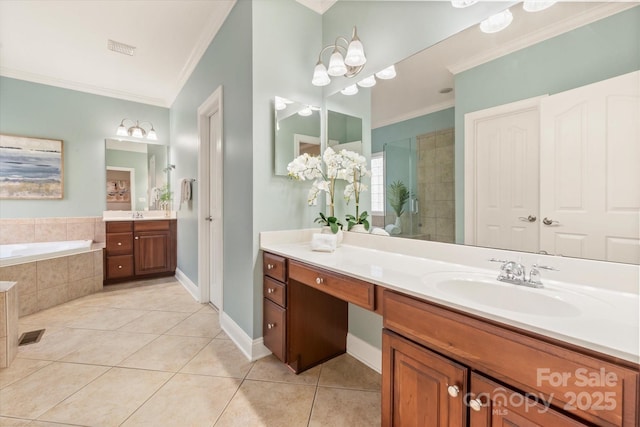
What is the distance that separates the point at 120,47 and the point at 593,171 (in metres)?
4.07

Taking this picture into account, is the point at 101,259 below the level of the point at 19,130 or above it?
below

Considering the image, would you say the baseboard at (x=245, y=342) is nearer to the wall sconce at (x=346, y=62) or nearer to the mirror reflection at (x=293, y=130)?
the mirror reflection at (x=293, y=130)

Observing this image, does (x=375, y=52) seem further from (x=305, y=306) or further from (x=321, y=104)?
Result: (x=305, y=306)

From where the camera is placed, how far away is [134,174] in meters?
4.26

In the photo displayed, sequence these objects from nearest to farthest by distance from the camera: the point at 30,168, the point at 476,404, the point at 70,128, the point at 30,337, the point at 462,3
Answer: the point at 476,404 < the point at 462,3 < the point at 30,337 < the point at 30,168 < the point at 70,128

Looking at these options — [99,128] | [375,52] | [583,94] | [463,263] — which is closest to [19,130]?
[99,128]

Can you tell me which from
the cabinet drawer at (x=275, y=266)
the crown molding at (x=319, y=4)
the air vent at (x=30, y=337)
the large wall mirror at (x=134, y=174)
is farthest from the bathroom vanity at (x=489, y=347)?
the large wall mirror at (x=134, y=174)

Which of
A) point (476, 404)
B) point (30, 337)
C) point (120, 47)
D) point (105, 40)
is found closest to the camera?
point (476, 404)

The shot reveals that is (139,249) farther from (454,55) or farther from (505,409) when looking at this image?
(505,409)

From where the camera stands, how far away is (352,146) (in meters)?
2.10

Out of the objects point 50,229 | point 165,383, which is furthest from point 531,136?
point 50,229

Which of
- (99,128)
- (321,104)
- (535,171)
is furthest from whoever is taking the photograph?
(99,128)

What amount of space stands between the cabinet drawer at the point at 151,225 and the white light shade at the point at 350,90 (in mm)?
3266

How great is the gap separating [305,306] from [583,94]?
5.59ft
